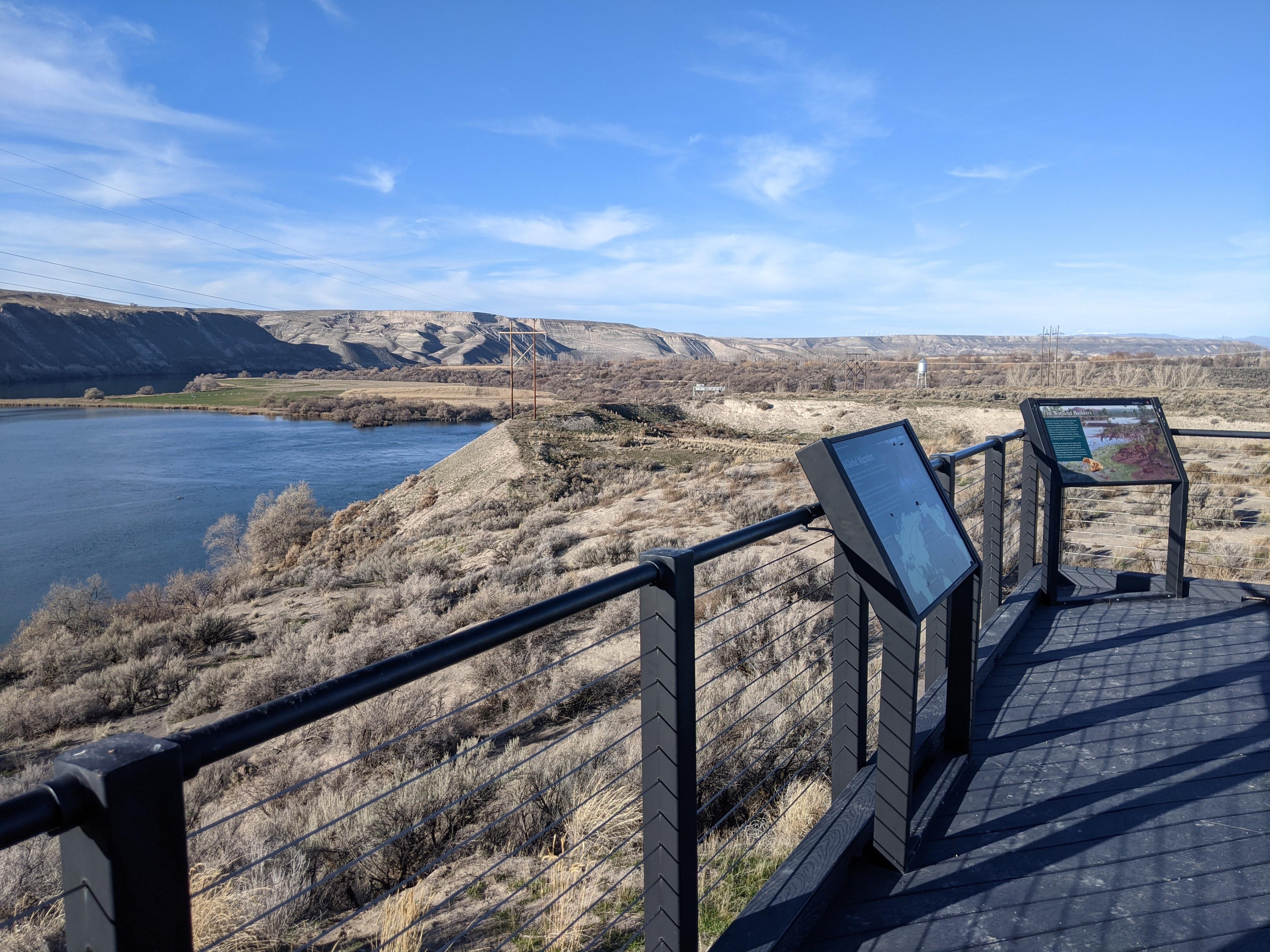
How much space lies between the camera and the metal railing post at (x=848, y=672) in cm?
263

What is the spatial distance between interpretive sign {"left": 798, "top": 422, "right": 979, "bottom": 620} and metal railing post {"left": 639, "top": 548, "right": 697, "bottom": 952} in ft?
1.87

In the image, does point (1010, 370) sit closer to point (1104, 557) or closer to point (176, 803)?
point (1104, 557)

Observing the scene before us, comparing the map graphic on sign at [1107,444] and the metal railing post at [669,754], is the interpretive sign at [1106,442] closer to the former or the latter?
the map graphic on sign at [1107,444]

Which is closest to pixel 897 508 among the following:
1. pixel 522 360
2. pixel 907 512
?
pixel 907 512

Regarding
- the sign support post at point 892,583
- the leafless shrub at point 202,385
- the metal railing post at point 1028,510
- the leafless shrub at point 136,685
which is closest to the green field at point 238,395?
the leafless shrub at point 202,385

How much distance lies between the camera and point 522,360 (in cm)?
9531

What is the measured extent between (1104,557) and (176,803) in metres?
10.3

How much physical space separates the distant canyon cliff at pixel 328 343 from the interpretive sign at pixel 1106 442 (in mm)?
72040

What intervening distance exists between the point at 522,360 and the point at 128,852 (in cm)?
9636

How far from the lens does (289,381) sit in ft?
320

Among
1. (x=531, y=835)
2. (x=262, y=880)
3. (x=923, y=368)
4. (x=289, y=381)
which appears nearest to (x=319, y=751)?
(x=262, y=880)

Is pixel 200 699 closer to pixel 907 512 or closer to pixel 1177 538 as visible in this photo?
pixel 907 512

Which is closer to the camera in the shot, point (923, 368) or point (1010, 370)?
point (923, 368)

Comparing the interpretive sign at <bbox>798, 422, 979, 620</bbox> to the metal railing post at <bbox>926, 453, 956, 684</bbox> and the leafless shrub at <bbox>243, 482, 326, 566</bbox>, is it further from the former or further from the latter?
the leafless shrub at <bbox>243, 482, 326, 566</bbox>
